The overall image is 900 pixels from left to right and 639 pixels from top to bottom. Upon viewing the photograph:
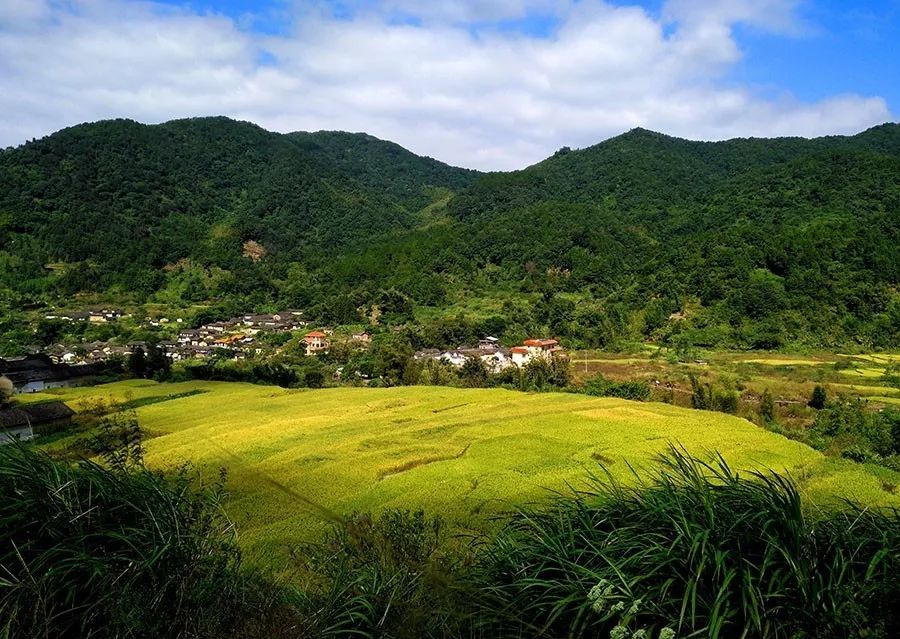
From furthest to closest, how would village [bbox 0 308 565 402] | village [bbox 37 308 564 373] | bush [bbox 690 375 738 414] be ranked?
village [bbox 37 308 564 373]
village [bbox 0 308 565 402]
bush [bbox 690 375 738 414]

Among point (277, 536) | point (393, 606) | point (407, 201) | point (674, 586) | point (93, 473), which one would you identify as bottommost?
point (277, 536)

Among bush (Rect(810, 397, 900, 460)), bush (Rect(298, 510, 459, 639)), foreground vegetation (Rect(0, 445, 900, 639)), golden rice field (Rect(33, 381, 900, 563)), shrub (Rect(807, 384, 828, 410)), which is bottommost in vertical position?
shrub (Rect(807, 384, 828, 410))

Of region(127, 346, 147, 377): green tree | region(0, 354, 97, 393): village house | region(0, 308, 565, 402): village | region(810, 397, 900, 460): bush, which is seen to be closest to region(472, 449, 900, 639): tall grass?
region(810, 397, 900, 460): bush

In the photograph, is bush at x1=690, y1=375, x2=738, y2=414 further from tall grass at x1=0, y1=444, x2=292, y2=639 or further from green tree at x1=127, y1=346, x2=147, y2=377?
green tree at x1=127, y1=346, x2=147, y2=377

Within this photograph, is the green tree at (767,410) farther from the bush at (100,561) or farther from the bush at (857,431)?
the bush at (100,561)

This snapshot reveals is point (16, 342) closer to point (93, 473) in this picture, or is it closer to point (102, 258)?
point (102, 258)

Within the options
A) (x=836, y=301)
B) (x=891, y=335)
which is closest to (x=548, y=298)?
(x=836, y=301)
